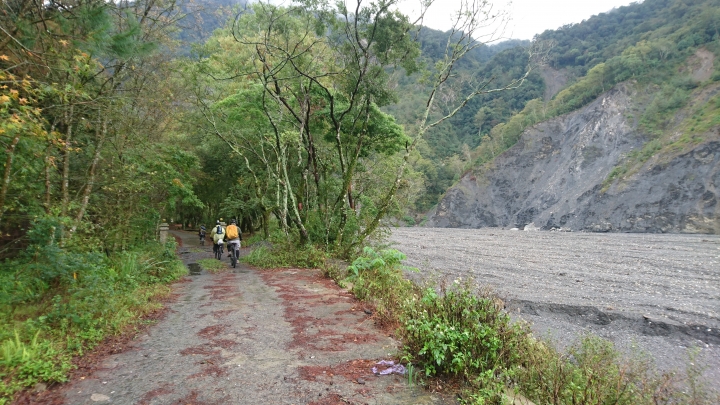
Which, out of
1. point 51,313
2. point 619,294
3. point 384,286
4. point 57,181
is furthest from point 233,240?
point 619,294

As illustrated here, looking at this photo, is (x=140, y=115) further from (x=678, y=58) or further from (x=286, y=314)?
(x=678, y=58)

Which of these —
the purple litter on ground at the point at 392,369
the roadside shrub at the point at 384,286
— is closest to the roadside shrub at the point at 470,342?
the purple litter on ground at the point at 392,369

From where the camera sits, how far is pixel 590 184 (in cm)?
5003

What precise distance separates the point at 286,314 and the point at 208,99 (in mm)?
11897

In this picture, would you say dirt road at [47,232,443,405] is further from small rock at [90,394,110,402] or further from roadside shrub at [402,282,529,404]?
roadside shrub at [402,282,529,404]

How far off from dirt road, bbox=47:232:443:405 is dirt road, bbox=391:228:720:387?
67.5 inches

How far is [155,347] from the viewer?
4.52m

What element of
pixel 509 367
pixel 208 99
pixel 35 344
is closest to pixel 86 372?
pixel 35 344

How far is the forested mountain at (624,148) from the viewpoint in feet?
133

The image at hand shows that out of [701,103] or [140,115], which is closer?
[140,115]

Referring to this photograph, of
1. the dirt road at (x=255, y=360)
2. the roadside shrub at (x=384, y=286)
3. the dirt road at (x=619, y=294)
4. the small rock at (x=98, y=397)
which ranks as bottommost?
the dirt road at (x=619, y=294)

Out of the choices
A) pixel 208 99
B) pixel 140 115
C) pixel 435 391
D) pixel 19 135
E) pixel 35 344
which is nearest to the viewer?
pixel 435 391

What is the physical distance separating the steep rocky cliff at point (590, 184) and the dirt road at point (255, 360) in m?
44.9

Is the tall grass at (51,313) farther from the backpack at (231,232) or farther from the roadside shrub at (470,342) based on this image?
the backpack at (231,232)
